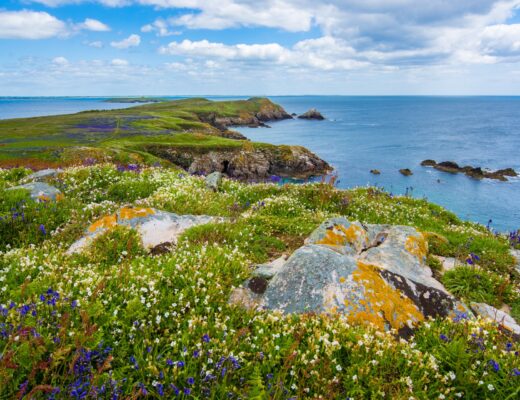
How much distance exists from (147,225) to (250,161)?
86.6 meters

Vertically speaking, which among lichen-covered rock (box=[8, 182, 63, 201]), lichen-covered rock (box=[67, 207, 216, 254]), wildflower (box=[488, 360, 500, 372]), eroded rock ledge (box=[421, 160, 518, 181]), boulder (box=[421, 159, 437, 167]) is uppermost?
lichen-covered rock (box=[8, 182, 63, 201])

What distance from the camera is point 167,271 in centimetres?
652

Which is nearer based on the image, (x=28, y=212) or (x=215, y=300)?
(x=215, y=300)

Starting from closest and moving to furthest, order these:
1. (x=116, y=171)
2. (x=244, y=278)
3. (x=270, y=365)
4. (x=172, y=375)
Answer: (x=172, y=375) < (x=270, y=365) < (x=244, y=278) < (x=116, y=171)

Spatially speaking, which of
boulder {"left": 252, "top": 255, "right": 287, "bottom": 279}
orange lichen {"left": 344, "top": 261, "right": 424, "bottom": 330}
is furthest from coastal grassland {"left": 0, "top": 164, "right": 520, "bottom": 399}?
orange lichen {"left": 344, "top": 261, "right": 424, "bottom": 330}

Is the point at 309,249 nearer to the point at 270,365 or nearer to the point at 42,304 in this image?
the point at 270,365

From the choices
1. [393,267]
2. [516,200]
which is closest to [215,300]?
[393,267]

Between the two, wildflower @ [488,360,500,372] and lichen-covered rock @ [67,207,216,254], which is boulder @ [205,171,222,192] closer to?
lichen-covered rock @ [67,207,216,254]

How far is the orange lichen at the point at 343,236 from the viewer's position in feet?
31.3

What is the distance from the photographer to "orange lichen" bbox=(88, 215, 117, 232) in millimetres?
9305

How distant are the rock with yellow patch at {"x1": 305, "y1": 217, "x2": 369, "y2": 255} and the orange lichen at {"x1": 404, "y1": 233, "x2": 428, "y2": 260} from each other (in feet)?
4.08

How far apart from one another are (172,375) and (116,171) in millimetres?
13743

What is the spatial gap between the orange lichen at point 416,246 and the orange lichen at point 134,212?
7.63m

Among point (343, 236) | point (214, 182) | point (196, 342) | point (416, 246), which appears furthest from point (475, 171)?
point (196, 342)
